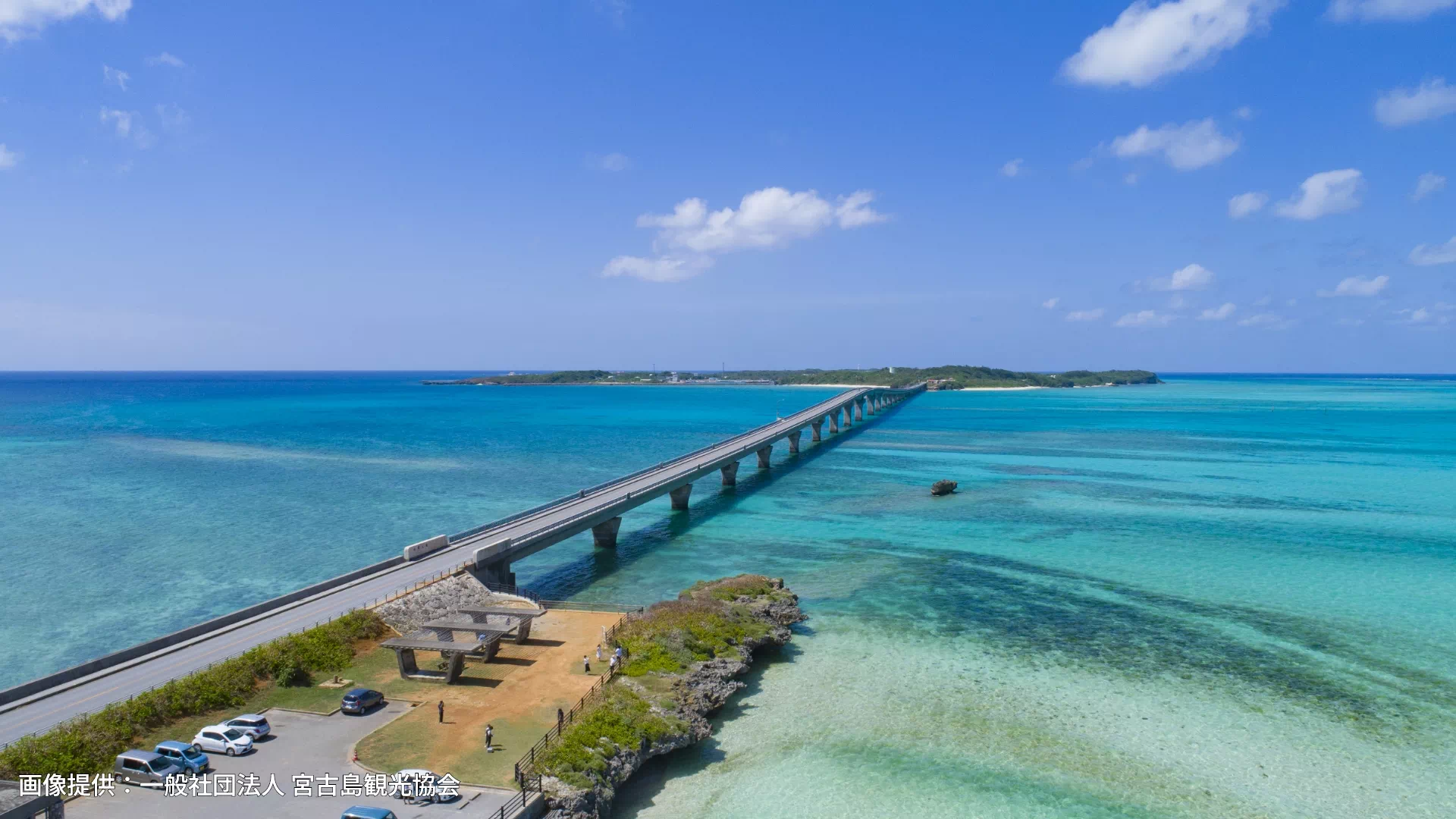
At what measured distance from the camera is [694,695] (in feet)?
96.1

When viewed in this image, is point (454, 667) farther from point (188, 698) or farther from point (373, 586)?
point (373, 586)

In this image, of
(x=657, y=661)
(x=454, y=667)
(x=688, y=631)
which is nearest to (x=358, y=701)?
(x=454, y=667)

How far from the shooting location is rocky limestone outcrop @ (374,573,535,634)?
114 feet

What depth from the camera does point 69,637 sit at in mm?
38375

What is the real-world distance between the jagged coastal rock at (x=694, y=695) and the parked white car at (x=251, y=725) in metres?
9.42

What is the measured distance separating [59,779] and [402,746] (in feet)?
27.4

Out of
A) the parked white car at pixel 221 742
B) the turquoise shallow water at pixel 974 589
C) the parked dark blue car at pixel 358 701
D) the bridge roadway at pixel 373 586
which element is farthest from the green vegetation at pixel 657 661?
the bridge roadway at pixel 373 586

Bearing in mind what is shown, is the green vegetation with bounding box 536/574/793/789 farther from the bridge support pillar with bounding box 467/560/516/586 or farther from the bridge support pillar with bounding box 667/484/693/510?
the bridge support pillar with bounding box 667/484/693/510

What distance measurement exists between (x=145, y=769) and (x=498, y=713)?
9.77 metres

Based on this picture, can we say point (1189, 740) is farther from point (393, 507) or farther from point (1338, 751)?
point (393, 507)

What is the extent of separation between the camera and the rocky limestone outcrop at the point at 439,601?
34875 millimetres

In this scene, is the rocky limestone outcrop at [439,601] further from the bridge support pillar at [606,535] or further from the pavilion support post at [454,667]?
the bridge support pillar at [606,535]

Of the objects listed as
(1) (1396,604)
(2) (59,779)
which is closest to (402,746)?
(2) (59,779)

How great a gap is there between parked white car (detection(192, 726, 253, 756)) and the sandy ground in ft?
10.8
